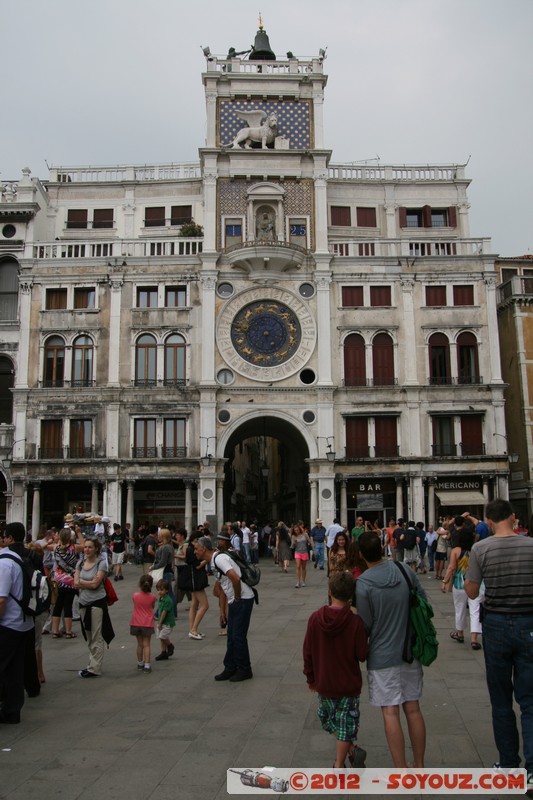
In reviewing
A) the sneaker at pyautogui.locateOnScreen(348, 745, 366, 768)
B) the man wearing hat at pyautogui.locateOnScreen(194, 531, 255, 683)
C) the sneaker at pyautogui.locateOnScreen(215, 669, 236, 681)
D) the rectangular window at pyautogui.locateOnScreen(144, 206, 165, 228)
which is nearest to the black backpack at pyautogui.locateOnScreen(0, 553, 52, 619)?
the man wearing hat at pyautogui.locateOnScreen(194, 531, 255, 683)

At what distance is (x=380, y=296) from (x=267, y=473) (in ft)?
65.9

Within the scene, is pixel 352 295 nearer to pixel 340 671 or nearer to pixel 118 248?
pixel 118 248

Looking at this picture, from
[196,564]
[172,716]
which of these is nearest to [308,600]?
[196,564]

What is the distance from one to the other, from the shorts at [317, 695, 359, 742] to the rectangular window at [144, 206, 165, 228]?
42543 millimetres

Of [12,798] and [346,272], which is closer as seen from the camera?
[12,798]

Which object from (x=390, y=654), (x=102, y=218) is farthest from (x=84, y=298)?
(x=390, y=654)

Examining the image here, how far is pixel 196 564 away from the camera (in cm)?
1445

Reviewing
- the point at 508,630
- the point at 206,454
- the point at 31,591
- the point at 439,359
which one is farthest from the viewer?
the point at 439,359

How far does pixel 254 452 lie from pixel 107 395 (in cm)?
3660

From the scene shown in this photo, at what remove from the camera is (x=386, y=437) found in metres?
40.9

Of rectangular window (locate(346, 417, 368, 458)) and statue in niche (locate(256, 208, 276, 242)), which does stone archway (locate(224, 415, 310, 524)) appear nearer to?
rectangular window (locate(346, 417, 368, 458))

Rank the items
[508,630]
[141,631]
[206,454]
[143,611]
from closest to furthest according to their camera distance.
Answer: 1. [508,630]
2. [141,631]
3. [143,611]
4. [206,454]

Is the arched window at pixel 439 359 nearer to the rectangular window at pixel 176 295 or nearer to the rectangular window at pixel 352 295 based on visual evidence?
the rectangular window at pixel 352 295

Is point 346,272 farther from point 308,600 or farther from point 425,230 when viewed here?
point 308,600
